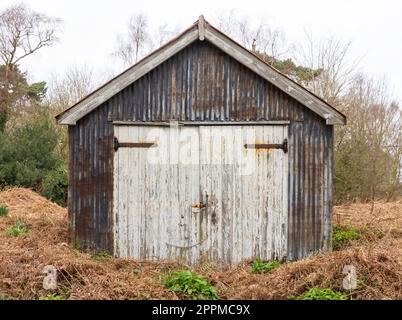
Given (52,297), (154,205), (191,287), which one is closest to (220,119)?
(154,205)

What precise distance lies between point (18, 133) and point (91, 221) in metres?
13.7

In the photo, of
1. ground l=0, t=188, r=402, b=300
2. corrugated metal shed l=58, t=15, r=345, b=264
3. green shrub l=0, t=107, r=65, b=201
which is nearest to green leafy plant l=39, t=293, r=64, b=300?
ground l=0, t=188, r=402, b=300

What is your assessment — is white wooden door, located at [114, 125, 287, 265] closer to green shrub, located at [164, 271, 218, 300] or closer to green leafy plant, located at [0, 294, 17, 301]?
green shrub, located at [164, 271, 218, 300]

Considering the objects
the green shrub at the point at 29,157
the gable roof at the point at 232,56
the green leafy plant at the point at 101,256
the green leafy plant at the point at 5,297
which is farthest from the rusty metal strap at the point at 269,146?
the green shrub at the point at 29,157

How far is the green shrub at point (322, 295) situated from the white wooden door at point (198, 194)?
2.50 metres

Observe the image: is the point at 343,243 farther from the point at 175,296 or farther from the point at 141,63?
the point at 141,63

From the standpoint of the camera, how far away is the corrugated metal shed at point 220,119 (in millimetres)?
9688

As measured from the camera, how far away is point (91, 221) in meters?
9.77

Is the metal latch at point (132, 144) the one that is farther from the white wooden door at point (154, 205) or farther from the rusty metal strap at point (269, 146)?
the rusty metal strap at point (269, 146)

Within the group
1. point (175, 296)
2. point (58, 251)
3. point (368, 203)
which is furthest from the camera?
point (368, 203)

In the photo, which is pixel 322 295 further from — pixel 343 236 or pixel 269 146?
pixel 343 236

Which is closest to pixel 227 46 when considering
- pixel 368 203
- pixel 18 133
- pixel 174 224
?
pixel 174 224

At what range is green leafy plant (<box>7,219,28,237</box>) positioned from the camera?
11512 millimetres

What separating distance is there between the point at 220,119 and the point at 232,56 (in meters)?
1.28
